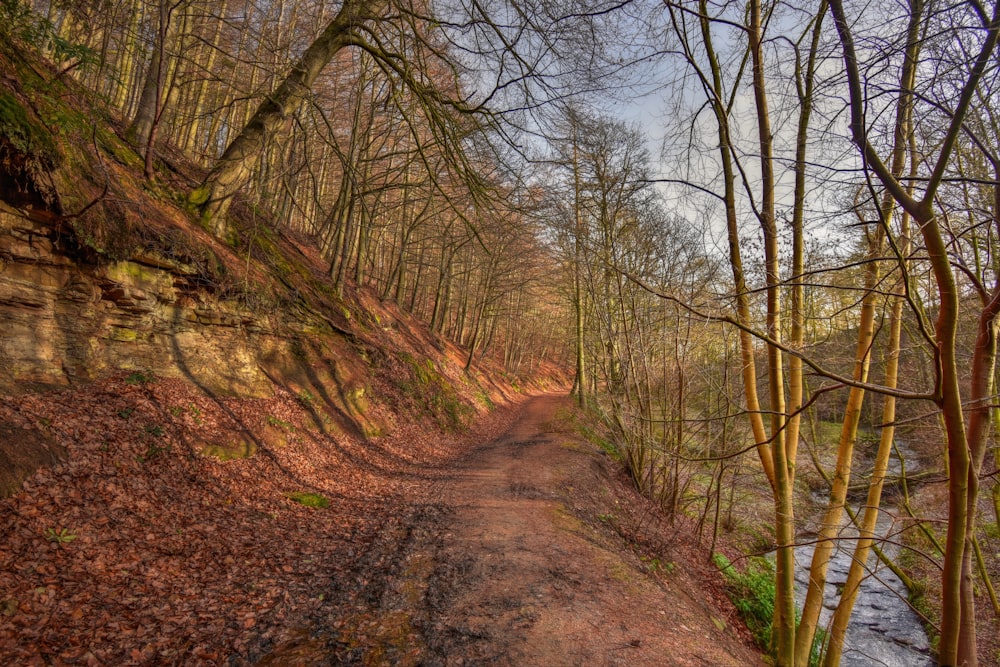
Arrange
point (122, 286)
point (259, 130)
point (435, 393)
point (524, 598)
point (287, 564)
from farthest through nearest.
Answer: point (435, 393)
point (259, 130)
point (122, 286)
point (287, 564)
point (524, 598)

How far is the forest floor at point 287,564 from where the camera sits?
331 cm

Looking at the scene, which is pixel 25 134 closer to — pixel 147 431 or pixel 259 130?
pixel 147 431

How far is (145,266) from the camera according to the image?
6562 mm

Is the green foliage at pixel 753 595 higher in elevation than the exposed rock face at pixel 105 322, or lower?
lower

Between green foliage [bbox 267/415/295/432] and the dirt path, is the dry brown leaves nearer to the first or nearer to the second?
green foliage [bbox 267/415/295/432]

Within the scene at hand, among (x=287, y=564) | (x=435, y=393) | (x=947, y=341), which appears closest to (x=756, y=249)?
(x=947, y=341)

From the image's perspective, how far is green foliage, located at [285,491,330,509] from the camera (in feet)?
20.1

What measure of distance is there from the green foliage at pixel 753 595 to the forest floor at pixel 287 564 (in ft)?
1.07

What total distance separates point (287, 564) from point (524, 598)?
7.84ft

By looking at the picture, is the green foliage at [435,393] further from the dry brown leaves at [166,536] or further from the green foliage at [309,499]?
the green foliage at [309,499]


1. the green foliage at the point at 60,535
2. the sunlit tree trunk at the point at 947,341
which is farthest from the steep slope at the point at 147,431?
the sunlit tree trunk at the point at 947,341

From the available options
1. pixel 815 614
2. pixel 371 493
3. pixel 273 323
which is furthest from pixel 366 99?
pixel 815 614

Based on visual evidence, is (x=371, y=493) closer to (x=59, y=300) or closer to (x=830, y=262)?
(x=59, y=300)

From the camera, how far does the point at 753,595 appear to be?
7.44 meters
